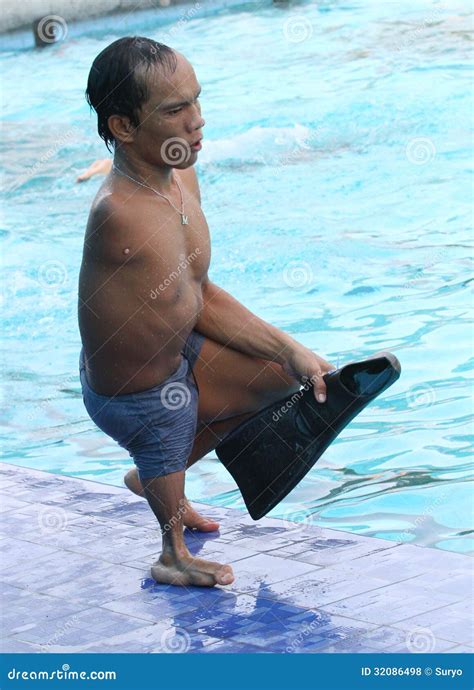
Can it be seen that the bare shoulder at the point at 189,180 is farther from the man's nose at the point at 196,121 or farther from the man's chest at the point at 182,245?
the man's nose at the point at 196,121

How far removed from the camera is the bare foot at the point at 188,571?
3861mm

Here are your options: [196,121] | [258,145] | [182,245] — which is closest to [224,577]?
[182,245]

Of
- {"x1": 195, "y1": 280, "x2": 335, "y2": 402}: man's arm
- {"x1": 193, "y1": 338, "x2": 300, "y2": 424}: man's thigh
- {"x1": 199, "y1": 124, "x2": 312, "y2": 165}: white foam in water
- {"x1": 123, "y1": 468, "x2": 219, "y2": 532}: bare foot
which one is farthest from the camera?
{"x1": 199, "y1": 124, "x2": 312, "y2": 165}: white foam in water

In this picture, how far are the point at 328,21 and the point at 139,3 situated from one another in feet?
10.3

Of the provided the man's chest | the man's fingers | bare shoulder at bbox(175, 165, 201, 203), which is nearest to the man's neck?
the man's chest

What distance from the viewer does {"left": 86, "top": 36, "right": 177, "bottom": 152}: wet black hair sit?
12.1 ft

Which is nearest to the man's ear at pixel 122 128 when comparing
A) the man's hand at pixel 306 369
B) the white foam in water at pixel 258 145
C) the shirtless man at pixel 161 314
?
the shirtless man at pixel 161 314

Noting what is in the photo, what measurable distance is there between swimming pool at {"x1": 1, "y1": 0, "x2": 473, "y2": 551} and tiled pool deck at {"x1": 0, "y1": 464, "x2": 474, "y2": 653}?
83cm

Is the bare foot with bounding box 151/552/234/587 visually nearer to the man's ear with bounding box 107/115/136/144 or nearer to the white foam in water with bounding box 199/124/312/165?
the man's ear with bounding box 107/115/136/144

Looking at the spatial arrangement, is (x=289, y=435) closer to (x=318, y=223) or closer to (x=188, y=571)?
(x=188, y=571)

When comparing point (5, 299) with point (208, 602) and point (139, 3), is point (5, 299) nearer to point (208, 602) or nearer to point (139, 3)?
point (208, 602)

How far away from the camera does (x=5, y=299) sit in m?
9.40

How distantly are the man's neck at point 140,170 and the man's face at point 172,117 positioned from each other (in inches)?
2.3

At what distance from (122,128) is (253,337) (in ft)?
2.79
